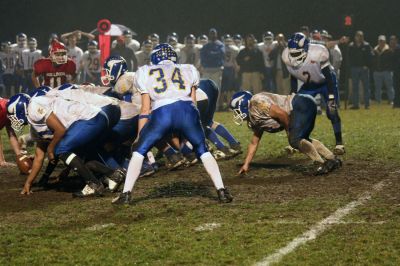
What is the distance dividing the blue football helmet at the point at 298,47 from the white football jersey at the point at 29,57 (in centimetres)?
1470

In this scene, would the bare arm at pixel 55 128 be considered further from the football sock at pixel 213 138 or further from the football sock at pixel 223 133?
the football sock at pixel 223 133

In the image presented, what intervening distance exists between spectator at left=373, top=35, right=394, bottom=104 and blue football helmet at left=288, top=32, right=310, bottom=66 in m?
11.8

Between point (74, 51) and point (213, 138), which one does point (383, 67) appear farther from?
point (213, 138)

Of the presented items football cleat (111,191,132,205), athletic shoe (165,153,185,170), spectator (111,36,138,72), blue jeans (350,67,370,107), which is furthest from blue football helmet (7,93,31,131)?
blue jeans (350,67,370,107)

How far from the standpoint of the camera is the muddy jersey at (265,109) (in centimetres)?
1066

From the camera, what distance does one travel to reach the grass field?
22.7ft

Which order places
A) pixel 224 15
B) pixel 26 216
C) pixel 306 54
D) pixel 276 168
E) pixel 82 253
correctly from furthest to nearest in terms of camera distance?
pixel 224 15, pixel 306 54, pixel 276 168, pixel 26 216, pixel 82 253

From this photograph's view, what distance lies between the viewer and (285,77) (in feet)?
81.0

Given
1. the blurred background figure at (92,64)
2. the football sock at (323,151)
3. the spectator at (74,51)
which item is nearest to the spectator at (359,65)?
the blurred background figure at (92,64)

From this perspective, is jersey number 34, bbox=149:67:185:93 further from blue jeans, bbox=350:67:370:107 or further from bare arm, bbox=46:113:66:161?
blue jeans, bbox=350:67:370:107

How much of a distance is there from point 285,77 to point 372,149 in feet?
38.3

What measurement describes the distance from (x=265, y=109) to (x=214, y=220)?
279cm

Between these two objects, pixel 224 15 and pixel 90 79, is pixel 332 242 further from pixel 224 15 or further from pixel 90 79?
pixel 224 15

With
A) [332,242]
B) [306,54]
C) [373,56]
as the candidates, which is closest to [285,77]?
[373,56]
